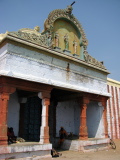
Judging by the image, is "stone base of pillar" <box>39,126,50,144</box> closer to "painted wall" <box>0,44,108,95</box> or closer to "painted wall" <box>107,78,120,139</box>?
"painted wall" <box>0,44,108,95</box>

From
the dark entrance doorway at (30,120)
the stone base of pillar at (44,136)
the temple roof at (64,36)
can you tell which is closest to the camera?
the stone base of pillar at (44,136)

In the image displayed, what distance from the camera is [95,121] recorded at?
12438mm

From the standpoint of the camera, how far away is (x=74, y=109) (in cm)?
1389

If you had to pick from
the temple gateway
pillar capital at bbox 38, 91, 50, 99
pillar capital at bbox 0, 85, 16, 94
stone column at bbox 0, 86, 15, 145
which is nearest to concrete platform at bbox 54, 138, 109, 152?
the temple gateway

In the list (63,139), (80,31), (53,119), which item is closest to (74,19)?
(80,31)

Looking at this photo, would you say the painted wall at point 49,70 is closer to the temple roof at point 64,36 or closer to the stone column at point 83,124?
the temple roof at point 64,36

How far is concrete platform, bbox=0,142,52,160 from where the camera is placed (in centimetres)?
694

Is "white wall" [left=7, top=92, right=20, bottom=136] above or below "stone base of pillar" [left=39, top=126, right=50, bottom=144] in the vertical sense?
above

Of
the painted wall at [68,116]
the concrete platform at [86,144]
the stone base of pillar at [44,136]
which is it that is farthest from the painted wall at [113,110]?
the stone base of pillar at [44,136]

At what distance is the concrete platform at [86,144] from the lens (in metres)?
10.1

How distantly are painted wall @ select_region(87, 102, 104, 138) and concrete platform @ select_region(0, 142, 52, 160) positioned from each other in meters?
4.91

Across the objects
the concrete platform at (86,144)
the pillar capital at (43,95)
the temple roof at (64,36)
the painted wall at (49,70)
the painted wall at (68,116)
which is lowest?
the concrete platform at (86,144)

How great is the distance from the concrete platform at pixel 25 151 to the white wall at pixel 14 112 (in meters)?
2.76

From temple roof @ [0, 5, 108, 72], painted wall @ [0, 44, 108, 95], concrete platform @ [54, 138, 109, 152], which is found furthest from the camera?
concrete platform @ [54, 138, 109, 152]
